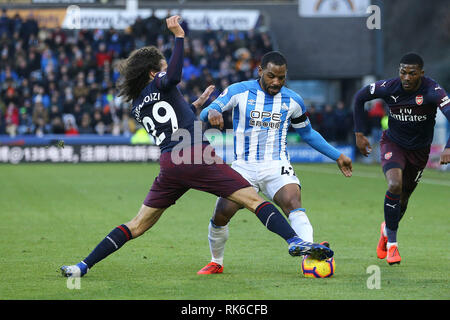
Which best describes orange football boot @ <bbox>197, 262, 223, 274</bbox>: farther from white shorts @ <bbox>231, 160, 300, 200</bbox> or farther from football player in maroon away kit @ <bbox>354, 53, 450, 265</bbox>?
football player in maroon away kit @ <bbox>354, 53, 450, 265</bbox>

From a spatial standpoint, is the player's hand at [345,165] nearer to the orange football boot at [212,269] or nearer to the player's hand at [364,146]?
the player's hand at [364,146]

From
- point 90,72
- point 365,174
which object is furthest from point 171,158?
point 90,72

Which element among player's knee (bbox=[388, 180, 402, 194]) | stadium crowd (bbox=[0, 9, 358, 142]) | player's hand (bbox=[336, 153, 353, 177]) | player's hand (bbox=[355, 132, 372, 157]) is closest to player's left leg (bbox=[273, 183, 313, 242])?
player's hand (bbox=[336, 153, 353, 177])

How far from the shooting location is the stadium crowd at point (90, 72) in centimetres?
2977

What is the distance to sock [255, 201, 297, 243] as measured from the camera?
7435 millimetres

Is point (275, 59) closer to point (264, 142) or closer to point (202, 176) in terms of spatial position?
point (264, 142)

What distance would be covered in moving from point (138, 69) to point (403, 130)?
133 inches

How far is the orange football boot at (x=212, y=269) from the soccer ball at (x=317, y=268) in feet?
2.91

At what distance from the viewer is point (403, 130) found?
9492 mm

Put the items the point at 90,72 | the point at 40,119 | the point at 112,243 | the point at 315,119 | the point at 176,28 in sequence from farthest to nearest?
the point at 315,119 → the point at 90,72 → the point at 40,119 → the point at 112,243 → the point at 176,28

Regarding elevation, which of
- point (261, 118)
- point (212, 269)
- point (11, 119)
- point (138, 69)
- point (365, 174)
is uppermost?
point (138, 69)

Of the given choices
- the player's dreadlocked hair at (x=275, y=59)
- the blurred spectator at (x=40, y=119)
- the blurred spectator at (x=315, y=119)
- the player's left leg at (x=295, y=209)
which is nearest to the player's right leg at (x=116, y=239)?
the player's left leg at (x=295, y=209)
